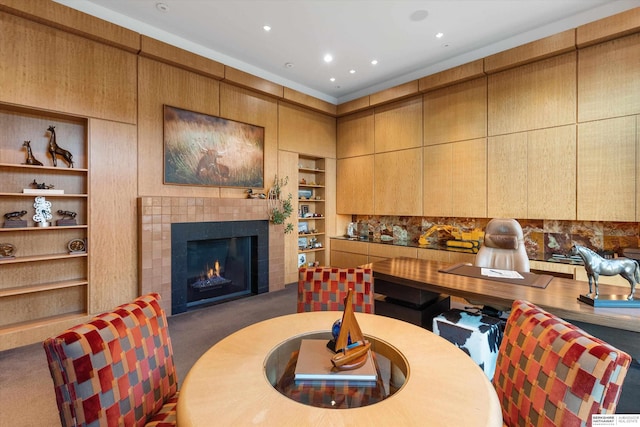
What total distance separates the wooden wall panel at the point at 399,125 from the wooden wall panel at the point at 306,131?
0.97 m

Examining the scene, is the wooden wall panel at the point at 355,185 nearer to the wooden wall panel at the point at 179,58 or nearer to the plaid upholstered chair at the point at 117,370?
the wooden wall panel at the point at 179,58

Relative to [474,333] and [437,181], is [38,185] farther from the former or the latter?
[437,181]

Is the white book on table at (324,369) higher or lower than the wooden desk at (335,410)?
lower

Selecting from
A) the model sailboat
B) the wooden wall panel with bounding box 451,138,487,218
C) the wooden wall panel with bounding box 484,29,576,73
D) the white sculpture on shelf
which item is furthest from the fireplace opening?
the wooden wall panel with bounding box 484,29,576,73

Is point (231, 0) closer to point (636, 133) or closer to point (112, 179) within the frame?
point (112, 179)

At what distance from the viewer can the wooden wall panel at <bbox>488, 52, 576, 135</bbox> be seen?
11.2ft

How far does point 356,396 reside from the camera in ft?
3.19

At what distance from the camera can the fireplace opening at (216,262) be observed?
372cm

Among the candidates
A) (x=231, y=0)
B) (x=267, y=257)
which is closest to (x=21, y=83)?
(x=231, y=0)

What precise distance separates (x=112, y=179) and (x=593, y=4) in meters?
5.50

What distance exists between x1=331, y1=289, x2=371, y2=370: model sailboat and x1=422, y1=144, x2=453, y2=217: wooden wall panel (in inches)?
144

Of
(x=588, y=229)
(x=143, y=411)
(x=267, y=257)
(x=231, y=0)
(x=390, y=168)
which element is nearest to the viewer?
(x=143, y=411)

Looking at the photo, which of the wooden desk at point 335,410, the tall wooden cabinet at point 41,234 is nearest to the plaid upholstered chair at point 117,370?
the wooden desk at point 335,410

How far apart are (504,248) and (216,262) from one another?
3.57m
